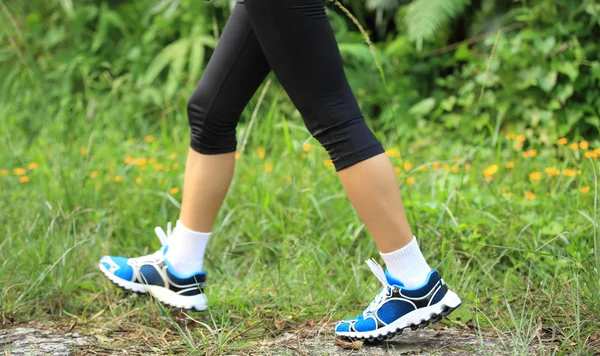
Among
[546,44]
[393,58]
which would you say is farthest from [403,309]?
[393,58]

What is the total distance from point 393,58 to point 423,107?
1.92ft

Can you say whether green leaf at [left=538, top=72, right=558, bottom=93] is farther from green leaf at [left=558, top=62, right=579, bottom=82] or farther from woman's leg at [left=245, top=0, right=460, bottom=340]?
woman's leg at [left=245, top=0, right=460, bottom=340]

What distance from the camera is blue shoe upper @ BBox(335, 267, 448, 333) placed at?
184 centimetres

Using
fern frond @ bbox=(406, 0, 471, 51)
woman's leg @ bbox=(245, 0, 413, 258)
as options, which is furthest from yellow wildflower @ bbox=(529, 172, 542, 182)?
woman's leg @ bbox=(245, 0, 413, 258)

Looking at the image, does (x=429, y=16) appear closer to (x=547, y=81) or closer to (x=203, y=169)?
(x=547, y=81)

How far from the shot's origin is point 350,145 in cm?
179

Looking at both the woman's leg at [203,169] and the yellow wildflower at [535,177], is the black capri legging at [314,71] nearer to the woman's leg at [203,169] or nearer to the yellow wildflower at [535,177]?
the woman's leg at [203,169]

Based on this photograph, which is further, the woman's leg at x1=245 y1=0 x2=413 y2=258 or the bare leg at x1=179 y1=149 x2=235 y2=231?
the bare leg at x1=179 y1=149 x2=235 y2=231

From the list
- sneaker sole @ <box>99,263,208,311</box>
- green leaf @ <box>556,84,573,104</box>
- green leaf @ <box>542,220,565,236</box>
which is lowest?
green leaf @ <box>542,220,565,236</box>

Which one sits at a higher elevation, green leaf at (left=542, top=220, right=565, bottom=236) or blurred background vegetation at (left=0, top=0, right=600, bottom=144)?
blurred background vegetation at (left=0, top=0, right=600, bottom=144)

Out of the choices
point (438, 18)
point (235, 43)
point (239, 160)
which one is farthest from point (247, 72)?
point (438, 18)

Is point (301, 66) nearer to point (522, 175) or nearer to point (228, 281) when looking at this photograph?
point (228, 281)

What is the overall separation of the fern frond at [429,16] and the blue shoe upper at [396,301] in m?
2.39

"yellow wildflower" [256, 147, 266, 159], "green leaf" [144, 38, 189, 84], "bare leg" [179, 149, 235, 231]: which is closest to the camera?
"bare leg" [179, 149, 235, 231]
